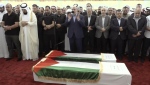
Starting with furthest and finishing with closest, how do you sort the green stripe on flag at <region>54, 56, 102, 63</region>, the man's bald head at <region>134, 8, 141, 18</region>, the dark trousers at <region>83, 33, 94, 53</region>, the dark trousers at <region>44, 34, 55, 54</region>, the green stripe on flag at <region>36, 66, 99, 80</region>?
the dark trousers at <region>83, 33, 94, 53</region> → the dark trousers at <region>44, 34, 55, 54</region> → the man's bald head at <region>134, 8, 141, 18</region> → the green stripe on flag at <region>54, 56, 102, 63</region> → the green stripe on flag at <region>36, 66, 99, 80</region>

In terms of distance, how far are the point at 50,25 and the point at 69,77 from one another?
7.28 ft

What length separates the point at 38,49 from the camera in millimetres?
5465

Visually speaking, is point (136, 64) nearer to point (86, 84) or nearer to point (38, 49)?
point (86, 84)

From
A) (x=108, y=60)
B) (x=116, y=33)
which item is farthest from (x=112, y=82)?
(x=116, y=33)

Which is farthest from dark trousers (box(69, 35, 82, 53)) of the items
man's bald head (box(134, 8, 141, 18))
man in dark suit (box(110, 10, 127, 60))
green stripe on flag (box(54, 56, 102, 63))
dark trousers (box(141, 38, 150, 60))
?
dark trousers (box(141, 38, 150, 60))

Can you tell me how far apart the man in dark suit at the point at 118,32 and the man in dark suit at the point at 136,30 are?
0.21 meters

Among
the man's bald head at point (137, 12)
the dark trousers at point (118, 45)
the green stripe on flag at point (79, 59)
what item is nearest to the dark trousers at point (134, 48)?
the dark trousers at point (118, 45)

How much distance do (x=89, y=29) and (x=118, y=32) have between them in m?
0.88

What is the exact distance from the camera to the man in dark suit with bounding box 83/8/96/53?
5264 mm

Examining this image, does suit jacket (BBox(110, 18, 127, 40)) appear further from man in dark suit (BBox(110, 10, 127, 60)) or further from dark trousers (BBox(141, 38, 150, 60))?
dark trousers (BBox(141, 38, 150, 60))

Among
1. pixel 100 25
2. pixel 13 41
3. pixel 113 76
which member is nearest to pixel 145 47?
pixel 100 25

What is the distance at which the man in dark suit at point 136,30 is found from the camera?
4699mm

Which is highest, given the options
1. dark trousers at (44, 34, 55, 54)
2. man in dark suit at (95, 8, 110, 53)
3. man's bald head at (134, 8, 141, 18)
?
man's bald head at (134, 8, 141, 18)

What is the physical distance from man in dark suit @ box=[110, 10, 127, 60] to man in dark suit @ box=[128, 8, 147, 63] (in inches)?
8.2
